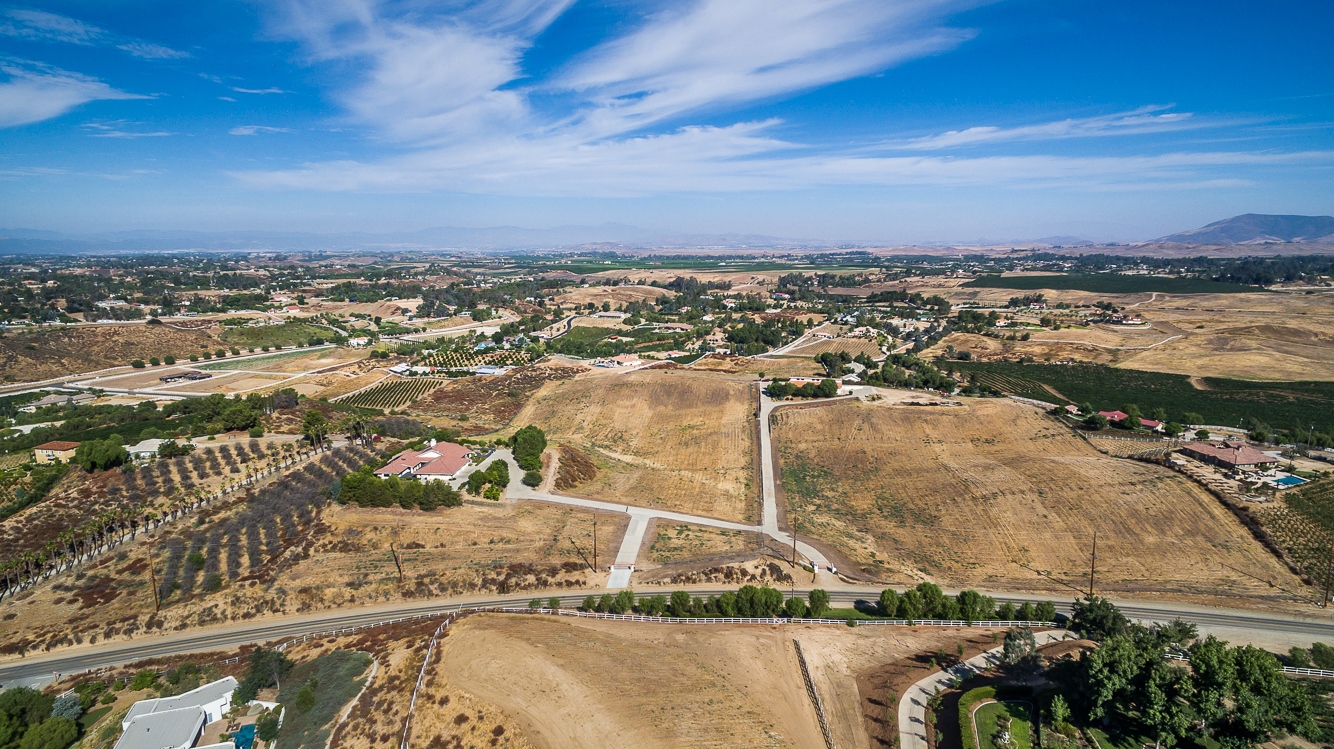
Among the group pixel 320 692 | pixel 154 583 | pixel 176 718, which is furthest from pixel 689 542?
pixel 154 583

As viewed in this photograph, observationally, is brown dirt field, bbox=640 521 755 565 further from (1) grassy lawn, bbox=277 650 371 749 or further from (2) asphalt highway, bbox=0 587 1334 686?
(1) grassy lawn, bbox=277 650 371 749

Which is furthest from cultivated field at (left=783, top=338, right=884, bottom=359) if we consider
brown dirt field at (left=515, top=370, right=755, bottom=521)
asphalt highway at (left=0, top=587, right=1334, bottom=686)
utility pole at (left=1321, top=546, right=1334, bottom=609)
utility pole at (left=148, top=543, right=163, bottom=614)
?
utility pole at (left=148, top=543, right=163, bottom=614)

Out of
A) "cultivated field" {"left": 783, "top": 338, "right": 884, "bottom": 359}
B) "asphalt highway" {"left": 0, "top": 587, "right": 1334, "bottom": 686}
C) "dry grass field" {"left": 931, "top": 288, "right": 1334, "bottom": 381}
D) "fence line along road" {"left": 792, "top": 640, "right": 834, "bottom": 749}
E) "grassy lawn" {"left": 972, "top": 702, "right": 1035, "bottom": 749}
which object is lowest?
"asphalt highway" {"left": 0, "top": 587, "right": 1334, "bottom": 686}

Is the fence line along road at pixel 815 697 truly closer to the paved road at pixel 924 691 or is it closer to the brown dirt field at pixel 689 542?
the paved road at pixel 924 691

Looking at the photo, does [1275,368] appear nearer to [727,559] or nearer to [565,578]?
[727,559]

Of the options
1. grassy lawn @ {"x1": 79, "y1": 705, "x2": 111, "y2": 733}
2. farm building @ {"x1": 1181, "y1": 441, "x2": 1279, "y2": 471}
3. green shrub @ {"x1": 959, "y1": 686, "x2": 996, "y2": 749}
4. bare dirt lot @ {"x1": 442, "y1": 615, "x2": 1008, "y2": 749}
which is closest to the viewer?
green shrub @ {"x1": 959, "y1": 686, "x2": 996, "y2": 749}

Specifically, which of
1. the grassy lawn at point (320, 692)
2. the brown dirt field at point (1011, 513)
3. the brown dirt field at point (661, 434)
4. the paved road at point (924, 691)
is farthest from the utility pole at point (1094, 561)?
the grassy lawn at point (320, 692)
